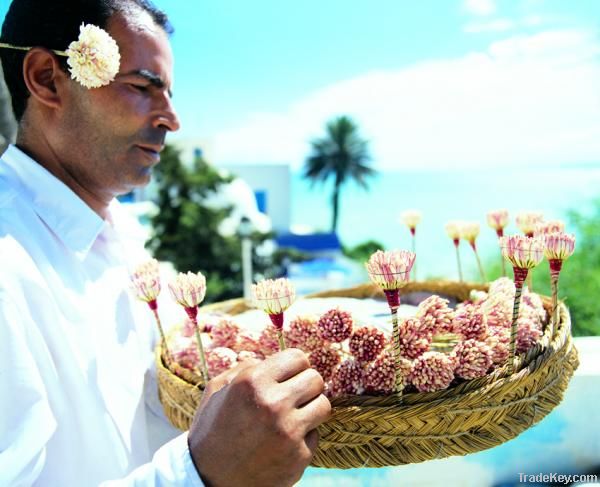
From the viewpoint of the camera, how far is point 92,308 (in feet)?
4.57

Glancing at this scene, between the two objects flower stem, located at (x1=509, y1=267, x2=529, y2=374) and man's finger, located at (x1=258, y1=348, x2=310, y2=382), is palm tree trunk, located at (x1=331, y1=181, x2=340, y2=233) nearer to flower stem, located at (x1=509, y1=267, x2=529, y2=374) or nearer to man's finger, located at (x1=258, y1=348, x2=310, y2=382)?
flower stem, located at (x1=509, y1=267, x2=529, y2=374)

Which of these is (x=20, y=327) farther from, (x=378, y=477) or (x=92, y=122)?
(x=378, y=477)

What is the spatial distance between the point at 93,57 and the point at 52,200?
0.36 meters

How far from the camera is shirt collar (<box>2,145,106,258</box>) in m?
1.40

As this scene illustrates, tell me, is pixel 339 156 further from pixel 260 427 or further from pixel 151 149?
pixel 260 427

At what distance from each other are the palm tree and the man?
54993 mm

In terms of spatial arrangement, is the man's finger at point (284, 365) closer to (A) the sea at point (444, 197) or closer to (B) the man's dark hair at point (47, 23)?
(B) the man's dark hair at point (47, 23)

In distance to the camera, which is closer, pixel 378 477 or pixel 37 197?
pixel 37 197

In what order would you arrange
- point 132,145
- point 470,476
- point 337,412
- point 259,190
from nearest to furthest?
point 337,412 → point 132,145 → point 470,476 → point 259,190

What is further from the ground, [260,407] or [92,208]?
[92,208]

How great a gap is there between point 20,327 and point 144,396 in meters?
0.48

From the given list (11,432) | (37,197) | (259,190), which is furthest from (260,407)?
(259,190)

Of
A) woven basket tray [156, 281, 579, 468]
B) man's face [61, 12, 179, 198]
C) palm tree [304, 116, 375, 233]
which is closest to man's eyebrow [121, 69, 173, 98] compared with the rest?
man's face [61, 12, 179, 198]

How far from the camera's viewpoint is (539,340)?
112cm
